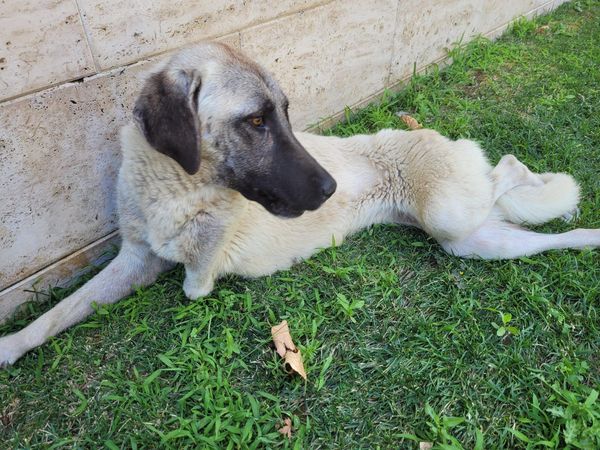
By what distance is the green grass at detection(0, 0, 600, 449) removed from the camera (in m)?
2.20

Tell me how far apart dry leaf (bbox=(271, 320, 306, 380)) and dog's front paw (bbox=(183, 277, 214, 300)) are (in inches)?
19.1

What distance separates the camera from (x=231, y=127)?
2.34 metres

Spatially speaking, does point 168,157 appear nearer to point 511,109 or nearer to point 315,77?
point 315,77

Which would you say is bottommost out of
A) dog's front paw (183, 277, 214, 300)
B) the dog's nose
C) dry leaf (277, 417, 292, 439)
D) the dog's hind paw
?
dry leaf (277, 417, 292, 439)

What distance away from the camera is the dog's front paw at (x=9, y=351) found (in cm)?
251

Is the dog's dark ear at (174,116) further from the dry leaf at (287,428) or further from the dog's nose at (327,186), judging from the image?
the dry leaf at (287,428)

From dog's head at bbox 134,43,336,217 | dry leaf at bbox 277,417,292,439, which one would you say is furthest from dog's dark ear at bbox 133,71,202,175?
dry leaf at bbox 277,417,292,439

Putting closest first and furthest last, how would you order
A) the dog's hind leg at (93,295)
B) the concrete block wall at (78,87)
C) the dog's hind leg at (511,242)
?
the concrete block wall at (78,87) < the dog's hind leg at (93,295) < the dog's hind leg at (511,242)

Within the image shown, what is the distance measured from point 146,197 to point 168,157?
27cm

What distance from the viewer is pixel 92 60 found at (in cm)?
264

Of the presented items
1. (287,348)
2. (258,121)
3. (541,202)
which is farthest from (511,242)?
(258,121)

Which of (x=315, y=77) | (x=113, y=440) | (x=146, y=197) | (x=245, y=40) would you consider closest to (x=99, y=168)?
(x=146, y=197)

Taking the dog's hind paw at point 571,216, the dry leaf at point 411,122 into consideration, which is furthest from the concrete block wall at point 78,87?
the dog's hind paw at point 571,216

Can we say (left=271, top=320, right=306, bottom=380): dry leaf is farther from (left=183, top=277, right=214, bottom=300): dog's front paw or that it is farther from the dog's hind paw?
the dog's hind paw
